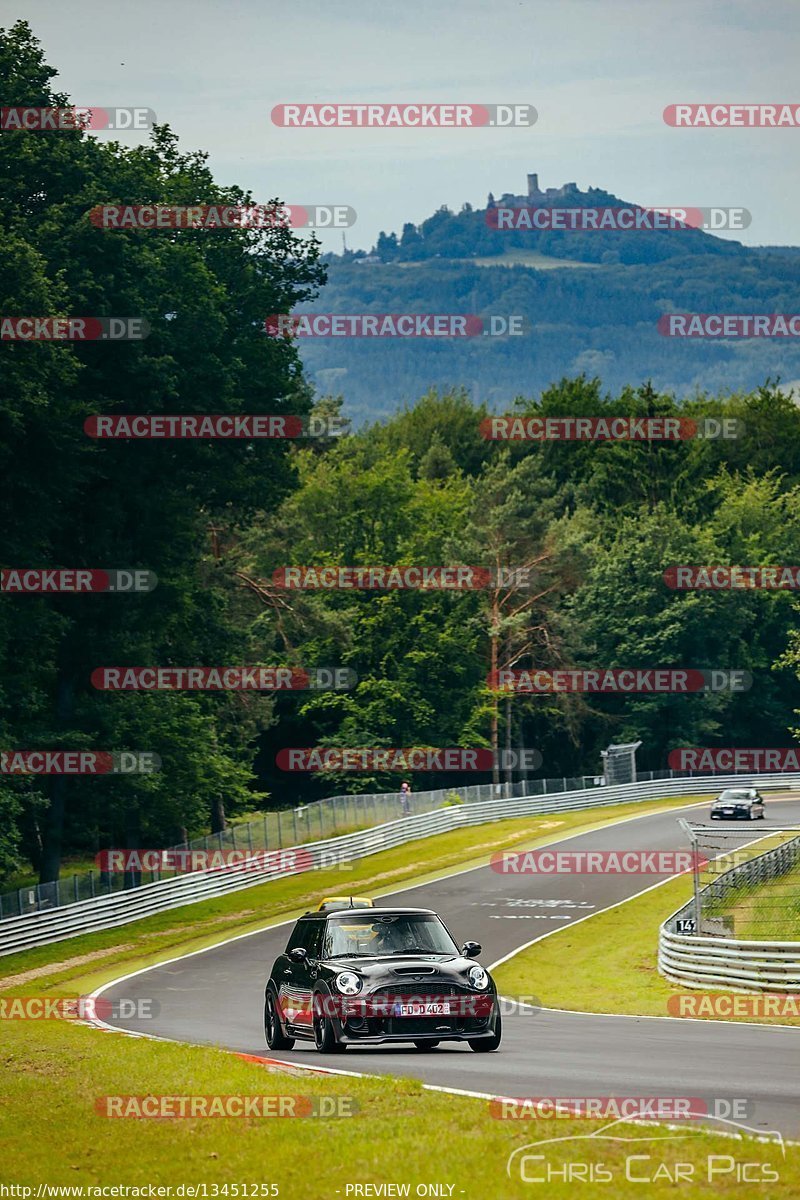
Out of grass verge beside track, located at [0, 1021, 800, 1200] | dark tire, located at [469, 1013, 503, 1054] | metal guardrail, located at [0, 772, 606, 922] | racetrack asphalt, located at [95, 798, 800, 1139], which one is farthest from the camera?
metal guardrail, located at [0, 772, 606, 922]

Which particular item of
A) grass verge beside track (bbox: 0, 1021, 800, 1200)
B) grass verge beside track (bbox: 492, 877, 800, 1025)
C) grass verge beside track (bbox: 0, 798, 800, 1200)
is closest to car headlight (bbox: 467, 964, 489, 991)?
grass verge beside track (bbox: 0, 798, 800, 1200)

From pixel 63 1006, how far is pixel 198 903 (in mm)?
19497

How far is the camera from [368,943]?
18.3 meters

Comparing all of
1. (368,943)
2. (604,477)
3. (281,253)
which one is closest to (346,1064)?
(368,943)

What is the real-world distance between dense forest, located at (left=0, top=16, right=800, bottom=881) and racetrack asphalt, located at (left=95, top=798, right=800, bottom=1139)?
9455 mm

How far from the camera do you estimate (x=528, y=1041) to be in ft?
63.2

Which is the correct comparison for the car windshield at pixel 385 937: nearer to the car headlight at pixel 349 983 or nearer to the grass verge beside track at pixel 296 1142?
the car headlight at pixel 349 983

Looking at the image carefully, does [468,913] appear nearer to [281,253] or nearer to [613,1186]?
[281,253]

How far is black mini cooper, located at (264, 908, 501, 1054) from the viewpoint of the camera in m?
17.2

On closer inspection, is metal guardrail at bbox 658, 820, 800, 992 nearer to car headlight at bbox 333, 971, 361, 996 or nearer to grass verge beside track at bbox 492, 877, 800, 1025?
grass verge beside track at bbox 492, 877, 800, 1025

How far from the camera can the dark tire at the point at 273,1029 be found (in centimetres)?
1897

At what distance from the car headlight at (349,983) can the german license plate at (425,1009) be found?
0.50 meters

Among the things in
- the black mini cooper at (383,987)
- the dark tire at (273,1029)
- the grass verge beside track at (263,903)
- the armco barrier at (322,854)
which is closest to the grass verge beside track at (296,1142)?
the black mini cooper at (383,987)

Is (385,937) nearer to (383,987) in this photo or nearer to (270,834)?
(383,987)
